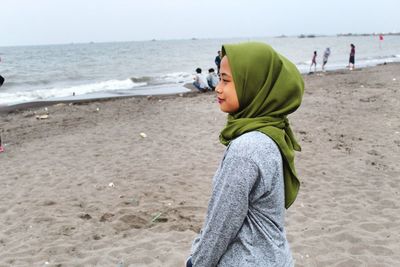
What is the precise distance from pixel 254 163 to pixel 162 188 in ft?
14.1

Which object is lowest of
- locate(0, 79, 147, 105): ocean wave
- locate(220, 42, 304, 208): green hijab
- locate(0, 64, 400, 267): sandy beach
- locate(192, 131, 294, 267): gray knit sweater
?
locate(0, 79, 147, 105): ocean wave

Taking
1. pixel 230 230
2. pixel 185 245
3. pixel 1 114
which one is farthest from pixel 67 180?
pixel 1 114

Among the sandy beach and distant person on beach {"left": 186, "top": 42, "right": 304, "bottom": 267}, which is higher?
distant person on beach {"left": 186, "top": 42, "right": 304, "bottom": 267}

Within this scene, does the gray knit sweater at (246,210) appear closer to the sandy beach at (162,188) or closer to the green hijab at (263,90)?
the green hijab at (263,90)

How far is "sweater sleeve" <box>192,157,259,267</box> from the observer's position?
131 centimetres

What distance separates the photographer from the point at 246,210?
1.36 metres

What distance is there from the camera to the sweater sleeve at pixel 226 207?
131 centimetres

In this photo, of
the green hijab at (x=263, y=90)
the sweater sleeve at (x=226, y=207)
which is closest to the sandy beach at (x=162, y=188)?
the sweater sleeve at (x=226, y=207)

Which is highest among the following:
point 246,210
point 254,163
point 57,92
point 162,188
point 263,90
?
point 263,90

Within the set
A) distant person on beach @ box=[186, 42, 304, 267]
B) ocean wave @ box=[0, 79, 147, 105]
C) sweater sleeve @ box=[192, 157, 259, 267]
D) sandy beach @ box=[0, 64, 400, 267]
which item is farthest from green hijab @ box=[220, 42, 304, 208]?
ocean wave @ box=[0, 79, 147, 105]

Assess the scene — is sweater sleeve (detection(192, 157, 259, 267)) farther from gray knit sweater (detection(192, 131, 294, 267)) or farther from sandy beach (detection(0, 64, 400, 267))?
sandy beach (detection(0, 64, 400, 267))

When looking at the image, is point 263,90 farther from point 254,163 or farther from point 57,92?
point 57,92

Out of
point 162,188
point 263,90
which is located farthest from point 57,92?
point 263,90

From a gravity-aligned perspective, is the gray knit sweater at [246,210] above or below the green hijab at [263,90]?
below
